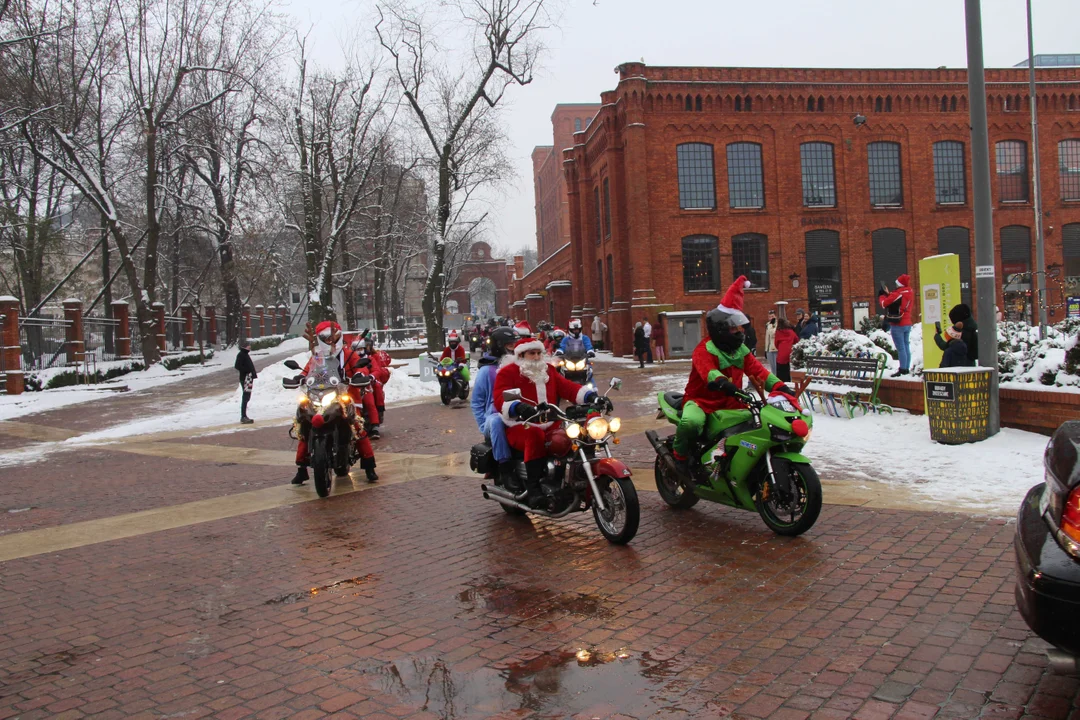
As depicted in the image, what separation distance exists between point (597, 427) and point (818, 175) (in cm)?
3610

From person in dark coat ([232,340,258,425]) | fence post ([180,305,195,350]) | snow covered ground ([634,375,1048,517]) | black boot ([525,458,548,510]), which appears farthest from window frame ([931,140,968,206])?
black boot ([525,458,548,510])

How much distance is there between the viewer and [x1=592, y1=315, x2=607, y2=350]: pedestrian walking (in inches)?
1599

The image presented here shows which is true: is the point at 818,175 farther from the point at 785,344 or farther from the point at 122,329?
the point at 122,329

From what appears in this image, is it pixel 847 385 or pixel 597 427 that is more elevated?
pixel 597 427

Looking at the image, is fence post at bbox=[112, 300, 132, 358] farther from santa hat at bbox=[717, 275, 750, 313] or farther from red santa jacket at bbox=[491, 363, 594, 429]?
santa hat at bbox=[717, 275, 750, 313]

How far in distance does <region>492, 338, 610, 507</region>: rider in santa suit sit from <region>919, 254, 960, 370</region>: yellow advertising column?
8.54 m

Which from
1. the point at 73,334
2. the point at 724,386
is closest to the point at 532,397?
the point at 724,386

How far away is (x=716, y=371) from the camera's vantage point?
6660 mm

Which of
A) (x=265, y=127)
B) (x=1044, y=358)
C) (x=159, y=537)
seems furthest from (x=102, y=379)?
(x=1044, y=358)

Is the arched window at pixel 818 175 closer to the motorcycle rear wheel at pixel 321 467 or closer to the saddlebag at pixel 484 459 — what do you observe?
the motorcycle rear wheel at pixel 321 467

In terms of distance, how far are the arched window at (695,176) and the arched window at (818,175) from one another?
4627mm

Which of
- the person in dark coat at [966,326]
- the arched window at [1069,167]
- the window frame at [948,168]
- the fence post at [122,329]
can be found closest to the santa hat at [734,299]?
the person in dark coat at [966,326]

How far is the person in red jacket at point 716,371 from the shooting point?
6.83 metres

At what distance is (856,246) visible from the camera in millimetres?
38812
